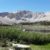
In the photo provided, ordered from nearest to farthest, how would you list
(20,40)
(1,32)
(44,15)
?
(20,40) < (1,32) < (44,15)

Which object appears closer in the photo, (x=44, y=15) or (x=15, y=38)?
(x=15, y=38)

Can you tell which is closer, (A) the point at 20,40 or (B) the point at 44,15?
(A) the point at 20,40

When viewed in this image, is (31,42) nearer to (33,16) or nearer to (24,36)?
(24,36)

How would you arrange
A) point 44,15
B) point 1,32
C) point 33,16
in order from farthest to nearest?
point 33,16 < point 44,15 < point 1,32

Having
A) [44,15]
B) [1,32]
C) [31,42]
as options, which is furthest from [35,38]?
[44,15]

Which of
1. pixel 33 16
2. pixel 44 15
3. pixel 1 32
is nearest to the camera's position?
pixel 1 32

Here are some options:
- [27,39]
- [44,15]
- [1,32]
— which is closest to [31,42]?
[27,39]

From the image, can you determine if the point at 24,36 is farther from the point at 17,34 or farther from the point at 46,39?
the point at 46,39
